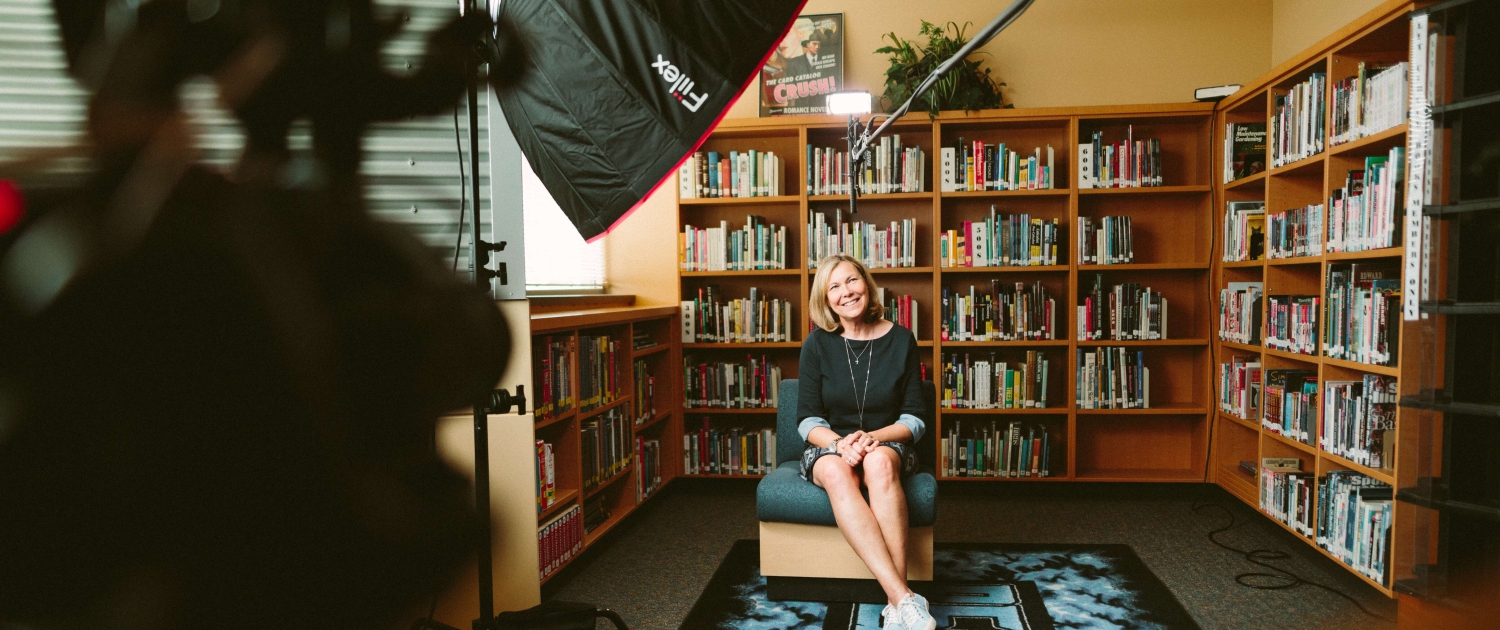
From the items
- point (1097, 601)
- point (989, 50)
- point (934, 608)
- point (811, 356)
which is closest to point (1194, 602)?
point (1097, 601)

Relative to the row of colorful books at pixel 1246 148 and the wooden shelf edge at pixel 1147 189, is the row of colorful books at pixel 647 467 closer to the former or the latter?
A: the wooden shelf edge at pixel 1147 189

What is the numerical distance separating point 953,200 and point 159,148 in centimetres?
395

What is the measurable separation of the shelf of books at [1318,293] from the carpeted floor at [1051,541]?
0.45 feet

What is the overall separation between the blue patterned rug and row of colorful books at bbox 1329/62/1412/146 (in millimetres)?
1571

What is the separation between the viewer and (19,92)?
129mm

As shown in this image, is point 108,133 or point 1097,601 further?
point 1097,601

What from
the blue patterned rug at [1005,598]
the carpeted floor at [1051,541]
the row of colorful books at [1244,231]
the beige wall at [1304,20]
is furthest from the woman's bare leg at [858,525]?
the beige wall at [1304,20]

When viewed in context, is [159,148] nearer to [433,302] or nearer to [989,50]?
[433,302]

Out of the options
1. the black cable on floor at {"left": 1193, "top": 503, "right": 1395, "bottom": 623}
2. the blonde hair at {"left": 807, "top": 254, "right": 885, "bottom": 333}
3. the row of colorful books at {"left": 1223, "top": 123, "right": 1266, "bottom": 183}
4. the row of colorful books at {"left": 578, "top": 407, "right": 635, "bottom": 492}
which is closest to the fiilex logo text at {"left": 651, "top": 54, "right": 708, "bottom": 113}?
the blonde hair at {"left": 807, "top": 254, "right": 885, "bottom": 333}

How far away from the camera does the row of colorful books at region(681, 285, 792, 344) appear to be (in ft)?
12.6

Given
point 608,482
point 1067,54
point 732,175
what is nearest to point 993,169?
point 1067,54

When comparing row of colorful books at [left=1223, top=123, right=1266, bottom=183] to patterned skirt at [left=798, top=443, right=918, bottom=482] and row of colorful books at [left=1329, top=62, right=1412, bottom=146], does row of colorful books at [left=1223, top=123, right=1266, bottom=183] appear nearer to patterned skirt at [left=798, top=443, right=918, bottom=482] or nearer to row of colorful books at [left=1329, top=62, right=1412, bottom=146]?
row of colorful books at [left=1329, top=62, right=1412, bottom=146]

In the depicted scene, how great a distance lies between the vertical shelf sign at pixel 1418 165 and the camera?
41.6 inches

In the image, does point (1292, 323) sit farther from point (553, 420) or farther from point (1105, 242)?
point (553, 420)
